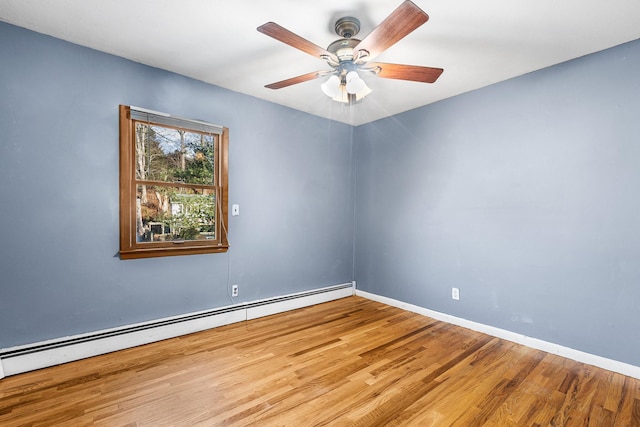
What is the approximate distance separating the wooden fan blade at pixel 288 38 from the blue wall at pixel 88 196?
1.71 metres

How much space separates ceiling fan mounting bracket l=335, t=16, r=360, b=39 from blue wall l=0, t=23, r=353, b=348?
1.65 metres

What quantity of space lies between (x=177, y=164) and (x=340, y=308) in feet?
8.60

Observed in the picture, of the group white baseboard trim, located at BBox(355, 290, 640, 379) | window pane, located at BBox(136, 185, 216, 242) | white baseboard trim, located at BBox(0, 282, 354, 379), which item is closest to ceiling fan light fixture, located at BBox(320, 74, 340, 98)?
window pane, located at BBox(136, 185, 216, 242)

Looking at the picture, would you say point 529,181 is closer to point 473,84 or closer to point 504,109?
point 504,109

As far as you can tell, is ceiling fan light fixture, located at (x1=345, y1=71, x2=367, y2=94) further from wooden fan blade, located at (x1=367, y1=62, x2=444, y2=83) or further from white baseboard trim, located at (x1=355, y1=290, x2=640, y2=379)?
white baseboard trim, located at (x1=355, y1=290, x2=640, y2=379)

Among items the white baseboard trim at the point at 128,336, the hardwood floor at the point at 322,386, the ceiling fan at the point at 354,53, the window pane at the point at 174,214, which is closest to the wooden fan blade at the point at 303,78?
the ceiling fan at the point at 354,53

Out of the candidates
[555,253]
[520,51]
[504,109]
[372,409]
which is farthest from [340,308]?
[520,51]

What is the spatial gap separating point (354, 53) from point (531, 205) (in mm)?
2242

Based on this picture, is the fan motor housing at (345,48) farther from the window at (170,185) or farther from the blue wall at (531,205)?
the blue wall at (531,205)

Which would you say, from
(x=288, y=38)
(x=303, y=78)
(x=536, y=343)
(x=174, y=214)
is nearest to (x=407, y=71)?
(x=303, y=78)

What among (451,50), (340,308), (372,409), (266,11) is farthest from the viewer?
(340,308)

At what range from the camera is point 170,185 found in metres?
2.97

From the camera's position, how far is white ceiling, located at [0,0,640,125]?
1.99 meters

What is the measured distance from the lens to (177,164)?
119 inches
